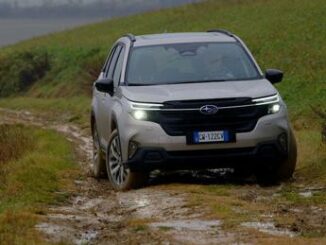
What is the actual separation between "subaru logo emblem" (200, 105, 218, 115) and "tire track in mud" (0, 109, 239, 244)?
95cm

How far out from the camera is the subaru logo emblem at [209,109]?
34.9 feet

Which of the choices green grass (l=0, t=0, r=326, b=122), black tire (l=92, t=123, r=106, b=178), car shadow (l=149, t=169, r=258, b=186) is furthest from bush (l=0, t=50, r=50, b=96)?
car shadow (l=149, t=169, r=258, b=186)

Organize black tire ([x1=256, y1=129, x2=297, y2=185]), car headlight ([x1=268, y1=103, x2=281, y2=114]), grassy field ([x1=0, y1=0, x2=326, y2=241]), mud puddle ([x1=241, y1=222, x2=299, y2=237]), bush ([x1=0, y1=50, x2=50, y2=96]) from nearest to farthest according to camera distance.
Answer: mud puddle ([x1=241, y1=222, x2=299, y2=237]) → grassy field ([x1=0, y1=0, x2=326, y2=241]) → car headlight ([x1=268, y1=103, x2=281, y2=114]) → black tire ([x1=256, y1=129, x2=297, y2=185]) → bush ([x1=0, y1=50, x2=50, y2=96])

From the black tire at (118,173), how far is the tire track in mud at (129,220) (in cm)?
16

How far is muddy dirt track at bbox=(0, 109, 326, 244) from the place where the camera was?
25.2 feet

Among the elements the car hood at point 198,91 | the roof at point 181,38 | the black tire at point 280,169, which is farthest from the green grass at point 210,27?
the car hood at point 198,91

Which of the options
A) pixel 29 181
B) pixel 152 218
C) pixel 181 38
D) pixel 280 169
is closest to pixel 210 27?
pixel 181 38

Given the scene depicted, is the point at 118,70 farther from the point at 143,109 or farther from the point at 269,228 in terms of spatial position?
the point at 269,228

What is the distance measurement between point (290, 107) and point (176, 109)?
11.8 meters

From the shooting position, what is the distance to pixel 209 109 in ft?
35.0

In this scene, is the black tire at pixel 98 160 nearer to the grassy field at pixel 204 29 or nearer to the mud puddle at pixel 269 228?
the grassy field at pixel 204 29

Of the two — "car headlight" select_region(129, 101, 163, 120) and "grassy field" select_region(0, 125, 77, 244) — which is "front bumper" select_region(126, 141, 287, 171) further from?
"grassy field" select_region(0, 125, 77, 244)

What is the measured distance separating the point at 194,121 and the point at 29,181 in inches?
89.3

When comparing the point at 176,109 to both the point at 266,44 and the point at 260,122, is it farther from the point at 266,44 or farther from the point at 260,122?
the point at 266,44
